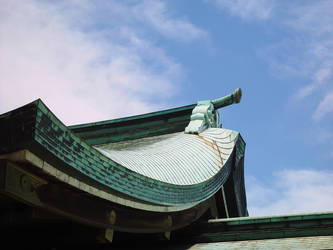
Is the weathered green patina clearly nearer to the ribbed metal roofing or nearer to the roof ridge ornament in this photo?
the ribbed metal roofing

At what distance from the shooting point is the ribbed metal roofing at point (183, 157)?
5.71 m

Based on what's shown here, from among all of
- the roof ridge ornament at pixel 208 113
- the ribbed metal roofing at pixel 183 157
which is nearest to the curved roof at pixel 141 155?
the ribbed metal roofing at pixel 183 157

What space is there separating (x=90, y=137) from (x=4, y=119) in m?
8.21

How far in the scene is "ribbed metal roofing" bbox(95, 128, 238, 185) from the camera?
5.71m

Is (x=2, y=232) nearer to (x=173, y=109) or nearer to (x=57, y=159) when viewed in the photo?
(x=57, y=159)

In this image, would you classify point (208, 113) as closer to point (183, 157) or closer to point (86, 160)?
point (183, 157)

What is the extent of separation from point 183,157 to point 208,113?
9.67ft

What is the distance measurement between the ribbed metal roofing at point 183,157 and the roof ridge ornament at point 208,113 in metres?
0.20

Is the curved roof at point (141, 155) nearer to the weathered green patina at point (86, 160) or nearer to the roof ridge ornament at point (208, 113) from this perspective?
the weathered green patina at point (86, 160)

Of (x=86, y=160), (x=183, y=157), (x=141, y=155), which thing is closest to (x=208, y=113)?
(x=183, y=157)

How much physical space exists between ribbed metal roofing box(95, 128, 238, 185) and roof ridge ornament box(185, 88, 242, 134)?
0.20m

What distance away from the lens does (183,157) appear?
7.08 meters

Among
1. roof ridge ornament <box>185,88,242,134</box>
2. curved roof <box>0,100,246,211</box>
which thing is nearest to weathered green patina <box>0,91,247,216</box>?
curved roof <box>0,100,246,211</box>

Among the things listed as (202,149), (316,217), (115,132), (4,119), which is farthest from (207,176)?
(115,132)
